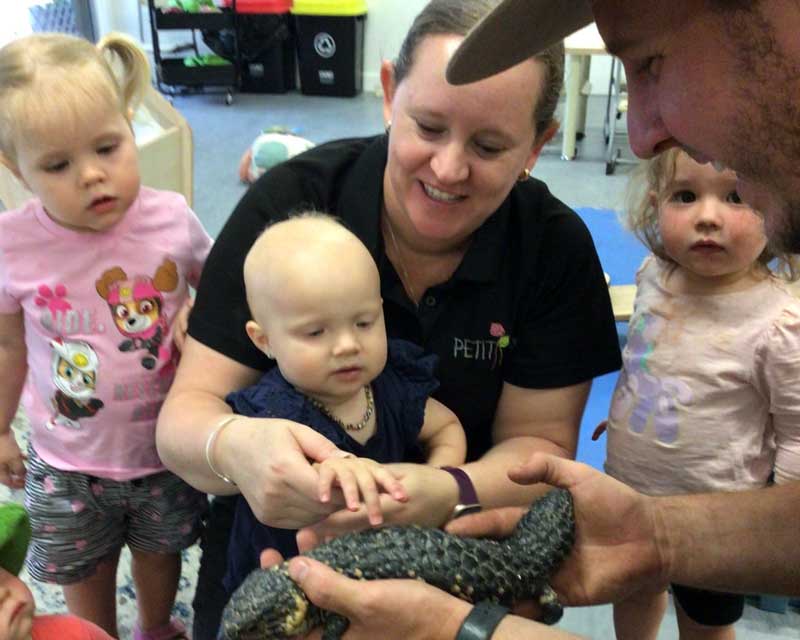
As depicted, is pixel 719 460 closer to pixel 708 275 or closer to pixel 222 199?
pixel 708 275

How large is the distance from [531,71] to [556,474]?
56 centimetres

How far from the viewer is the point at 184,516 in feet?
4.91

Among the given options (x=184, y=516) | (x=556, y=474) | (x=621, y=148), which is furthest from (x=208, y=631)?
(x=621, y=148)

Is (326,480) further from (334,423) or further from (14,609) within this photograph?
(14,609)

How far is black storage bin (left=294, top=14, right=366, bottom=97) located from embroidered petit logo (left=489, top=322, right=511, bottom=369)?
473cm

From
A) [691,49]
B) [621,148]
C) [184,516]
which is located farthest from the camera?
[621,148]

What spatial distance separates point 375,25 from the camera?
19.3 feet

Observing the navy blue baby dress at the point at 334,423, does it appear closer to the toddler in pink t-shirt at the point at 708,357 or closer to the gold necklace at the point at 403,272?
the gold necklace at the point at 403,272

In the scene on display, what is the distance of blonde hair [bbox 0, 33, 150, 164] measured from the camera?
1246mm

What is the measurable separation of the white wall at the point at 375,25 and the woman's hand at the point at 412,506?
5.04 metres

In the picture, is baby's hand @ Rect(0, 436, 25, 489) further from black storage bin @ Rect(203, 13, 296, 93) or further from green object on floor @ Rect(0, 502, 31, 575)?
black storage bin @ Rect(203, 13, 296, 93)

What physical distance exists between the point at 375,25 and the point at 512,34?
5.27 m

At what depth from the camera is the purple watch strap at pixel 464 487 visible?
114cm

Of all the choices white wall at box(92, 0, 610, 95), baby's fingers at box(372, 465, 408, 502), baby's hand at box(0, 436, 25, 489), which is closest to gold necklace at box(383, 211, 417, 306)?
baby's fingers at box(372, 465, 408, 502)
